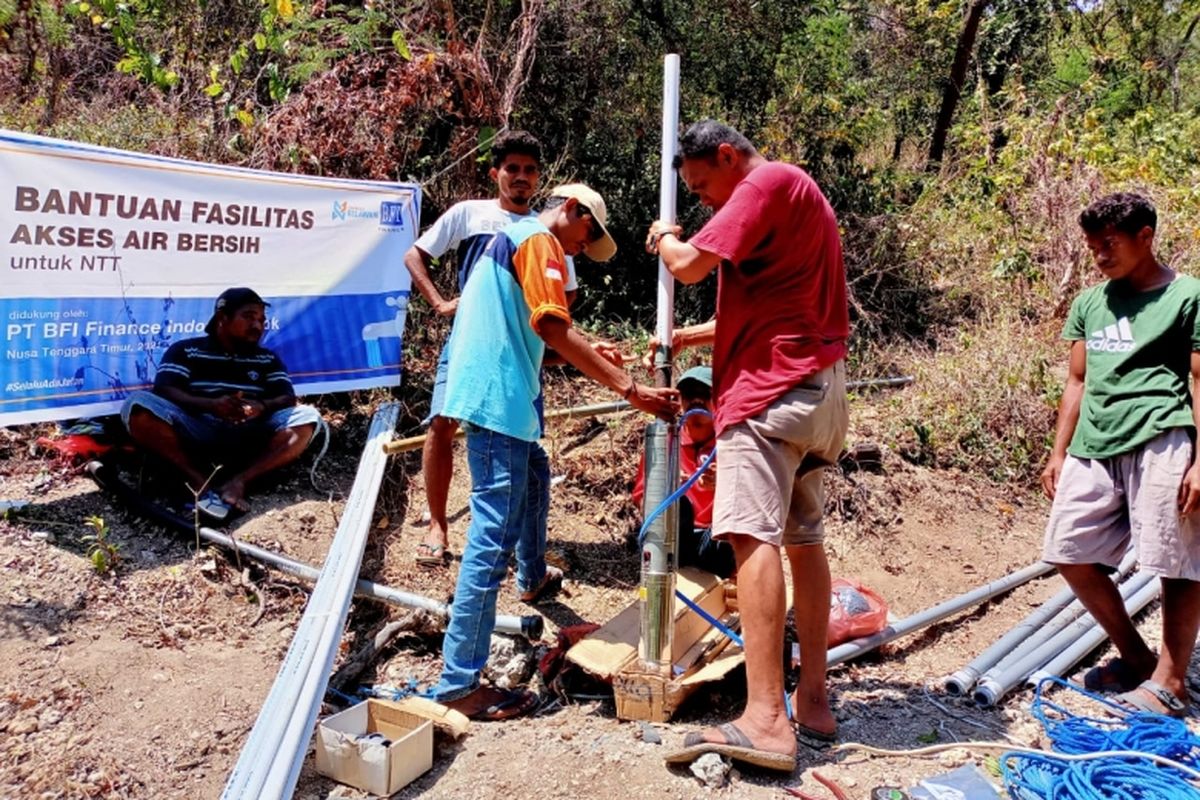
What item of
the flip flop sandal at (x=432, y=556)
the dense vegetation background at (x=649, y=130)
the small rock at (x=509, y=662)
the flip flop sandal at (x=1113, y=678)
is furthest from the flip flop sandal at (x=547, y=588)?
the dense vegetation background at (x=649, y=130)

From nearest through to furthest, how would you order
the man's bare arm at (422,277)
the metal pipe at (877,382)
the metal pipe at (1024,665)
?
1. the metal pipe at (1024,665)
2. the man's bare arm at (422,277)
3. the metal pipe at (877,382)

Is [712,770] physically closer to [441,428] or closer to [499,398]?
[499,398]

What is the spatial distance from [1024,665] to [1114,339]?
4.28ft

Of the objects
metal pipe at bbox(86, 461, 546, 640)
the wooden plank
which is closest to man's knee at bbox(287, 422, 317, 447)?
metal pipe at bbox(86, 461, 546, 640)

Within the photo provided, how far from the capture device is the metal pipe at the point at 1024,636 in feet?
12.2

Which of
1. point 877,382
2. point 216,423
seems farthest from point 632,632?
point 877,382

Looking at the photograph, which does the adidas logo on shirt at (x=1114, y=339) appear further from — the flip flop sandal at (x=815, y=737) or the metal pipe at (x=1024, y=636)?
the flip flop sandal at (x=815, y=737)

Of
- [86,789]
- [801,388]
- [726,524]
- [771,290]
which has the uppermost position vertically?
[771,290]

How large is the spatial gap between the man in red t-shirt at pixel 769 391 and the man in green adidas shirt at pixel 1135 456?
1.23 meters

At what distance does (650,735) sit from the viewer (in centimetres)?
316

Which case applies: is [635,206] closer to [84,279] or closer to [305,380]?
[305,380]

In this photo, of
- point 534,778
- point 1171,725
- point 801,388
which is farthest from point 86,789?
point 1171,725

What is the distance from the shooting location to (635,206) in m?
8.16

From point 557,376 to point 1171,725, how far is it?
4276mm
